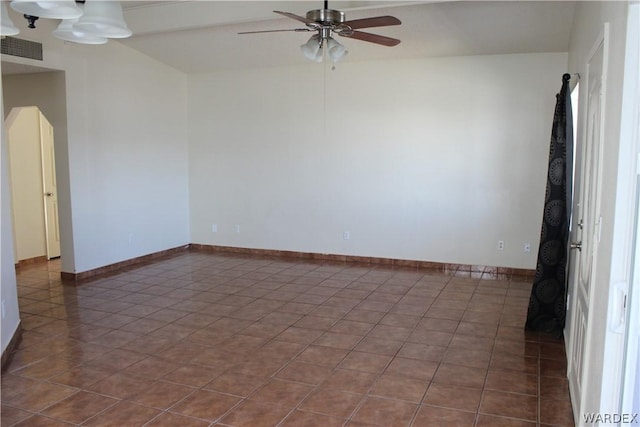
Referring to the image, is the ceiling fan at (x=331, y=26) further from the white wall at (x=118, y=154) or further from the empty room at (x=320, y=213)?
the white wall at (x=118, y=154)

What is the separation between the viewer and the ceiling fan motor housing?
3379mm

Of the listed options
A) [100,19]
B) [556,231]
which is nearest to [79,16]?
[100,19]

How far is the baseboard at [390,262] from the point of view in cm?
604

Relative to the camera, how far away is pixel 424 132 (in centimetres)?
625

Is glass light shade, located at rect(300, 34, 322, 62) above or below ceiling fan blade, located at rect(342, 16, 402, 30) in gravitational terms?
below

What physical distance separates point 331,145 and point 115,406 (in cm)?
459

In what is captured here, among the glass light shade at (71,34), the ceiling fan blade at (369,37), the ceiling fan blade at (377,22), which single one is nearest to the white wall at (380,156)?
the ceiling fan blade at (369,37)

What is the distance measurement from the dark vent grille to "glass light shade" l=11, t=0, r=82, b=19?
3457mm

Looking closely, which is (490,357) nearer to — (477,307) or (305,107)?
(477,307)

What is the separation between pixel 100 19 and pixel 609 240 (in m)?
2.24

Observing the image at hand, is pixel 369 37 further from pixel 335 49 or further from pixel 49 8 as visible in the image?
pixel 49 8

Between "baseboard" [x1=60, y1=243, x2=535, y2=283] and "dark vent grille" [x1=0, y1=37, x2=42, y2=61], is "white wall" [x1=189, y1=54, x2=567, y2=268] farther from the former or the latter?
"dark vent grille" [x1=0, y1=37, x2=42, y2=61]

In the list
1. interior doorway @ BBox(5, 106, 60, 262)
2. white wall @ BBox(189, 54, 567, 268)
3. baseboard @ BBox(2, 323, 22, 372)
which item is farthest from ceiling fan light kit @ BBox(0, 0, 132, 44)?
interior doorway @ BBox(5, 106, 60, 262)

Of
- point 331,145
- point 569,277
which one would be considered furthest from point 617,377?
point 331,145
